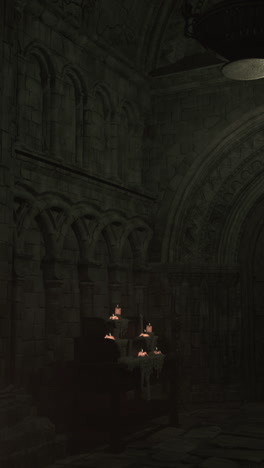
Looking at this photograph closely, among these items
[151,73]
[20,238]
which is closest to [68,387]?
[20,238]

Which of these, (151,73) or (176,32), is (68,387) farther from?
(176,32)

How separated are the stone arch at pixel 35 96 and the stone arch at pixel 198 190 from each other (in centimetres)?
242

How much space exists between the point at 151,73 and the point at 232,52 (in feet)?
15.5

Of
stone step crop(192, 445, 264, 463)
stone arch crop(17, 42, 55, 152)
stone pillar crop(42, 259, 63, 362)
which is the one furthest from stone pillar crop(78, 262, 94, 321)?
stone step crop(192, 445, 264, 463)

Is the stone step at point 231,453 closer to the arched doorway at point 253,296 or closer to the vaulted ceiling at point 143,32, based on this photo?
the arched doorway at point 253,296

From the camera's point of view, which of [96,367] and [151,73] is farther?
[151,73]

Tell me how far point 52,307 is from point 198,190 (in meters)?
3.14

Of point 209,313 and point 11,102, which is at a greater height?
point 11,102

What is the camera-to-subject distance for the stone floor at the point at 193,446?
5.95 m

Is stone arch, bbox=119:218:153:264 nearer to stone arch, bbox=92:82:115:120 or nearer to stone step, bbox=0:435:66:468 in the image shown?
stone arch, bbox=92:82:115:120

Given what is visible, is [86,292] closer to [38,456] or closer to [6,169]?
[6,169]

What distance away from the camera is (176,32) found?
31.2 ft

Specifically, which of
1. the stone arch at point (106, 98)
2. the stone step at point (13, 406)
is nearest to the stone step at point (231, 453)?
the stone step at point (13, 406)

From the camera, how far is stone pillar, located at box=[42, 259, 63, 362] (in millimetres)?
7105
